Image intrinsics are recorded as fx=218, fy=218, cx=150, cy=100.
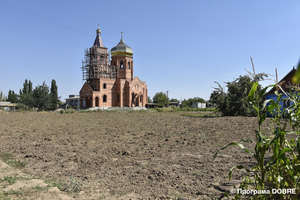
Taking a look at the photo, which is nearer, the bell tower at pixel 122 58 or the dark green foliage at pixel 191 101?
the bell tower at pixel 122 58

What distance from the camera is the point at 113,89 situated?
151 ft

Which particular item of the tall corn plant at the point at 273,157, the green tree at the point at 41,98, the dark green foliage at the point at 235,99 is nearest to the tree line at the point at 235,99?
the dark green foliage at the point at 235,99

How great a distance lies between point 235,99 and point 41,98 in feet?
111

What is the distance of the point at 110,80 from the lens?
45562 mm

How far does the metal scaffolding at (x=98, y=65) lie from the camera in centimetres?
4522

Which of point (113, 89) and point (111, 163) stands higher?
point (113, 89)

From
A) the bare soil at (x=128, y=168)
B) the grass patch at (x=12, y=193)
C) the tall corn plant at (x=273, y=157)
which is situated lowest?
the grass patch at (x=12, y=193)

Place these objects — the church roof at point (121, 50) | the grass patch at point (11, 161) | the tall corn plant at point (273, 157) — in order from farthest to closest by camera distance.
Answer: the church roof at point (121, 50), the grass patch at point (11, 161), the tall corn plant at point (273, 157)

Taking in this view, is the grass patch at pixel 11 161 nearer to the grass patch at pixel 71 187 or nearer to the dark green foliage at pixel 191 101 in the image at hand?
the grass patch at pixel 71 187

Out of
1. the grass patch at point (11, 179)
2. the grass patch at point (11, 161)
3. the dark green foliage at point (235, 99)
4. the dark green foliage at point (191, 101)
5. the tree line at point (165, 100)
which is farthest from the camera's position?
the dark green foliage at point (191, 101)

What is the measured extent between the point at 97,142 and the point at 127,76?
4087 centimetres

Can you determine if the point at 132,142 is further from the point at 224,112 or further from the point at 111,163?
the point at 224,112

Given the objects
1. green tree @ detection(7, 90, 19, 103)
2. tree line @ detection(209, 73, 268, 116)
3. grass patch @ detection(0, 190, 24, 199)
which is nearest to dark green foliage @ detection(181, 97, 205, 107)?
tree line @ detection(209, 73, 268, 116)

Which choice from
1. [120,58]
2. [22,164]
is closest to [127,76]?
[120,58]
